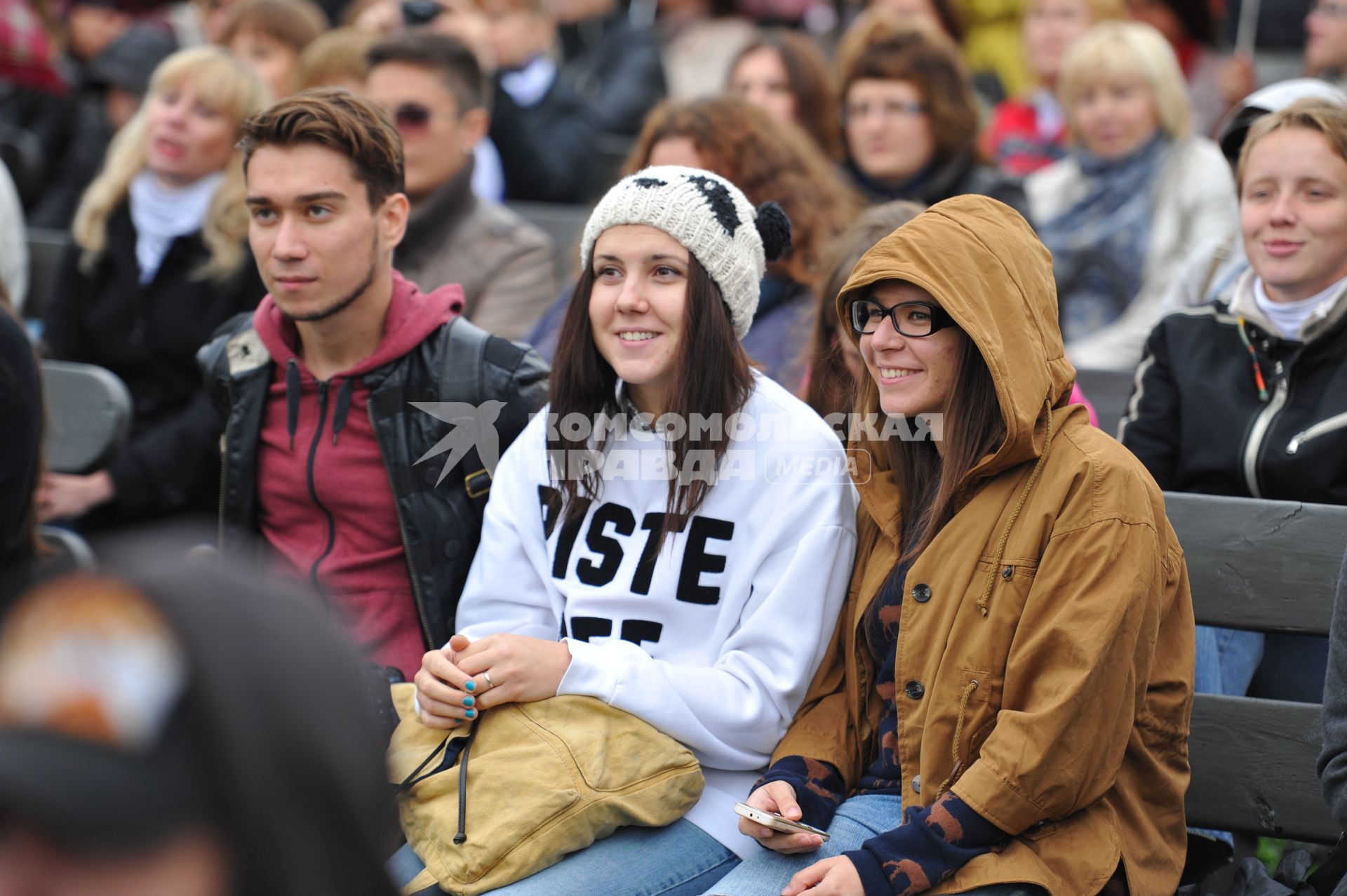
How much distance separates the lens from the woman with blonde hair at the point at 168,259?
4.77 meters

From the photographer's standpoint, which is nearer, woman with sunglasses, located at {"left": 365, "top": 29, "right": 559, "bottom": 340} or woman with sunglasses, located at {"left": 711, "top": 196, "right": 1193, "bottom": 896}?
woman with sunglasses, located at {"left": 711, "top": 196, "right": 1193, "bottom": 896}

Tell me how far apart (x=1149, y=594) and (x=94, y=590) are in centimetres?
185

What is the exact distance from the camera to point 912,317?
261 centimetres

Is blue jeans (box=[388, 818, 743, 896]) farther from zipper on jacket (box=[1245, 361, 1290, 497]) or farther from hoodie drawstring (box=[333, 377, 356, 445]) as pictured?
zipper on jacket (box=[1245, 361, 1290, 497])

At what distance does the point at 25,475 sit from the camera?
3.20m

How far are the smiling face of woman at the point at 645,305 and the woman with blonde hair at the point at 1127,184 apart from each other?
2577mm

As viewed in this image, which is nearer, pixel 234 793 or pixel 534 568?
pixel 234 793

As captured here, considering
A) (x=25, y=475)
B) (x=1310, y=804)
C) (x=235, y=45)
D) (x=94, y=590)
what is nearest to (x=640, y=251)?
(x=25, y=475)

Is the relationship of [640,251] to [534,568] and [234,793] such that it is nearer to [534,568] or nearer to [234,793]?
[534,568]

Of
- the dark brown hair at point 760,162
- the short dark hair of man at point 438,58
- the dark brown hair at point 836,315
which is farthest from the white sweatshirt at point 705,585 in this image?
the short dark hair of man at point 438,58

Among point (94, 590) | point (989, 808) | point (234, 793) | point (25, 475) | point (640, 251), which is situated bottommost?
point (989, 808)

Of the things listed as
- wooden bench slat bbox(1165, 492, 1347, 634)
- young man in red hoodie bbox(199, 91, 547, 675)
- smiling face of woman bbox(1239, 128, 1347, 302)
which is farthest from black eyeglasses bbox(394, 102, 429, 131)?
wooden bench slat bbox(1165, 492, 1347, 634)

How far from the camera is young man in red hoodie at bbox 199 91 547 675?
3324 mm

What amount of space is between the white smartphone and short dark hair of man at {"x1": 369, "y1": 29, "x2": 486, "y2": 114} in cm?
347
